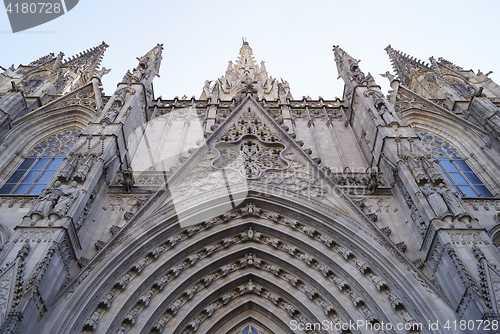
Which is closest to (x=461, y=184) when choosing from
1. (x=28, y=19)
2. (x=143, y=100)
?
(x=143, y=100)

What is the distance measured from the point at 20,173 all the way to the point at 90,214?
5.14m

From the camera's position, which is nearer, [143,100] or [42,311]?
[42,311]

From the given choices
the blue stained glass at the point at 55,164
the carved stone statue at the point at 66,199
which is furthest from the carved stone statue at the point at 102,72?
the carved stone statue at the point at 66,199

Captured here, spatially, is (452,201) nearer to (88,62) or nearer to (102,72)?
(102,72)

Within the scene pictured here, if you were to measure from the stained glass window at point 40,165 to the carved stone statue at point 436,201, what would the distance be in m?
11.2

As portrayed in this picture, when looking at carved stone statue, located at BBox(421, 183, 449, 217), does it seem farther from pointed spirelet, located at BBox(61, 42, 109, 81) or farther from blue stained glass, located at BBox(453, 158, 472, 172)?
pointed spirelet, located at BBox(61, 42, 109, 81)

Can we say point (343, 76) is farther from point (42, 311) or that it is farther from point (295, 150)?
point (42, 311)

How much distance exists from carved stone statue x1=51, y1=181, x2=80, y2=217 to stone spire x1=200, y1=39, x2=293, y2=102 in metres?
10.00

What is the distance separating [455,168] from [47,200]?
13.2 metres

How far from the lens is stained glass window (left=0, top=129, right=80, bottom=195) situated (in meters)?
12.9

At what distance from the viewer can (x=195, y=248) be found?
34.9 feet

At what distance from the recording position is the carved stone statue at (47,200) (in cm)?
882

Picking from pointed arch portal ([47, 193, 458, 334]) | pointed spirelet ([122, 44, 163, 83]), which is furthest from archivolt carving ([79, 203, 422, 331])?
pointed spirelet ([122, 44, 163, 83])

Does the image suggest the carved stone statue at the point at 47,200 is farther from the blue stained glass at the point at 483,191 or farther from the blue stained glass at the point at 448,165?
the blue stained glass at the point at 448,165
